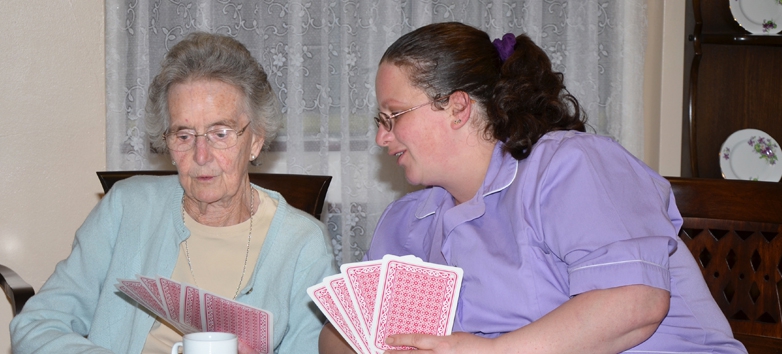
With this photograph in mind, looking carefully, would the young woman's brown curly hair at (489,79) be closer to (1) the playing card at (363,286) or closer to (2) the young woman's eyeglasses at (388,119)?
(2) the young woman's eyeglasses at (388,119)

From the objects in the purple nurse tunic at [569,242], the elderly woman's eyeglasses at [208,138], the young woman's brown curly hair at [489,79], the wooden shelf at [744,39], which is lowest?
the purple nurse tunic at [569,242]

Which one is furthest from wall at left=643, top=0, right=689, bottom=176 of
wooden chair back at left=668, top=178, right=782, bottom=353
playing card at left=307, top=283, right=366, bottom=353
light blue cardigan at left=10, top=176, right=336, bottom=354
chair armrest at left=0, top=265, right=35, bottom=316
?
chair armrest at left=0, top=265, right=35, bottom=316

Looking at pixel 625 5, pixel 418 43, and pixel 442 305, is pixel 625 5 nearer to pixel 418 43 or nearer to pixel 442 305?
pixel 418 43

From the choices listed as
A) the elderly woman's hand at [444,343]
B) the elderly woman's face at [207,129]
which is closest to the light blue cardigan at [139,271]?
the elderly woman's face at [207,129]

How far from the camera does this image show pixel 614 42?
132 inches

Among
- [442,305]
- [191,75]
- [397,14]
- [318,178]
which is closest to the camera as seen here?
[442,305]

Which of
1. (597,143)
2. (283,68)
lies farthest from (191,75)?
(283,68)

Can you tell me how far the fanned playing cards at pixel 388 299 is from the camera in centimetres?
150

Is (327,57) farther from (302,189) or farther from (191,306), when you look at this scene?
(191,306)

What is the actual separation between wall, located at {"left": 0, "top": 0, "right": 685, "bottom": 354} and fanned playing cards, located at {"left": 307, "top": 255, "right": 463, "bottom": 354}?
1892mm

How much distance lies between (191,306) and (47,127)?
1.81 metres

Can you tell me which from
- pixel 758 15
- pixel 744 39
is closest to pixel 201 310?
pixel 744 39

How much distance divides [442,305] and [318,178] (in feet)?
2.99

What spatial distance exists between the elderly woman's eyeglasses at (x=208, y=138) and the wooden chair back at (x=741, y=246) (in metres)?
1.24
